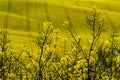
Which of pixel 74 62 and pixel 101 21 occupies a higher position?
pixel 101 21

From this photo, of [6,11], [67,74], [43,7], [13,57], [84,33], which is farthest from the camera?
[43,7]

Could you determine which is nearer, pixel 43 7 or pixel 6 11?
pixel 6 11

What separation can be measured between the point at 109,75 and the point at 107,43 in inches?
64.5

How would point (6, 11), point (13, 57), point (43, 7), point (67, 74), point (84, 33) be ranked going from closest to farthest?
point (67, 74)
point (13, 57)
point (84, 33)
point (6, 11)
point (43, 7)

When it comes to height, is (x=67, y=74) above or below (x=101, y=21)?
below

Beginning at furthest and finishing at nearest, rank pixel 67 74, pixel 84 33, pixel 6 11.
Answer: pixel 6 11 → pixel 84 33 → pixel 67 74

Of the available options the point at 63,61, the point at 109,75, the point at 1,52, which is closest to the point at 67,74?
the point at 63,61

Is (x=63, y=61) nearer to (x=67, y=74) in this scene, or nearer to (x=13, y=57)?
(x=67, y=74)

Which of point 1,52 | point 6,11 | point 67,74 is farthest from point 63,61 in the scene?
point 6,11

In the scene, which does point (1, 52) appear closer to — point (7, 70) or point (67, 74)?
point (7, 70)

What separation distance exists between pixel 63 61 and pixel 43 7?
55401mm

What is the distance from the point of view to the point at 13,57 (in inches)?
719

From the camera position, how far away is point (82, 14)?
70.3 m

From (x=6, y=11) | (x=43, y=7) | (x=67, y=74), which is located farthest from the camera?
(x=43, y=7)
